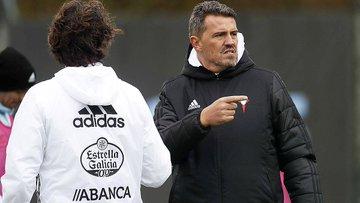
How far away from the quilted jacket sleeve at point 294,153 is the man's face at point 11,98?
1618 millimetres

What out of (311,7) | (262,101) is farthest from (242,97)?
(311,7)

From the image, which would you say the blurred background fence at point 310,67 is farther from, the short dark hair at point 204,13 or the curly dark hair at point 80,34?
the curly dark hair at point 80,34

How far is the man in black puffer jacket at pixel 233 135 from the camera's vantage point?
5762 millimetres

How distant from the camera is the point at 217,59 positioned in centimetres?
593

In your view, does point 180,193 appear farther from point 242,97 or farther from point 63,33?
point 63,33

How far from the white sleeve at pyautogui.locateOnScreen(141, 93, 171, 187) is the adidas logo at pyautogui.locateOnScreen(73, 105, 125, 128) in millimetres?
144

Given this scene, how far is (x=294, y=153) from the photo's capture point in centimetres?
582

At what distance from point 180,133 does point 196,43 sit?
1.91 ft

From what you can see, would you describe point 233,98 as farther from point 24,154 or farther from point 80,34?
point 24,154

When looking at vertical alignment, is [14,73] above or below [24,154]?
above

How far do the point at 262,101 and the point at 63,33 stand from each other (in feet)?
3.94

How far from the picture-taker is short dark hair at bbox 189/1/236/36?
6.00 meters

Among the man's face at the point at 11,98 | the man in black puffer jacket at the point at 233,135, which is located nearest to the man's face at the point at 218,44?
the man in black puffer jacket at the point at 233,135

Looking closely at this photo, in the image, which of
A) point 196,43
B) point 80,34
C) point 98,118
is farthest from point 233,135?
point 80,34
